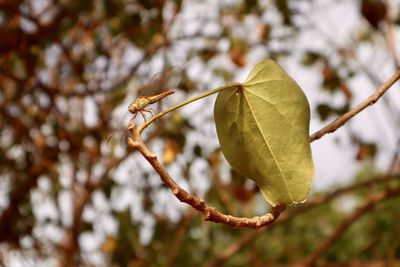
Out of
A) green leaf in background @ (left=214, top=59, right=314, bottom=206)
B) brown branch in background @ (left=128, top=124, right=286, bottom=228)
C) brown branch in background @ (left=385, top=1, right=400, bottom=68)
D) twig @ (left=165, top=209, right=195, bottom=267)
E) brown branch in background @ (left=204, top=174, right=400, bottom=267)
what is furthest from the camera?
twig @ (left=165, top=209, right=195, bottom=267)

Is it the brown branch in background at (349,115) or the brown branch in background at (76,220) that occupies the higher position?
the brown branch in background at (76,220)

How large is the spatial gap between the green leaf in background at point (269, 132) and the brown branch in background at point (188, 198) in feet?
0.13

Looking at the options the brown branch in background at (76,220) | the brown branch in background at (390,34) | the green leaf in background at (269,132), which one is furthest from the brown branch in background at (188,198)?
the brown branch in background at (76,220)

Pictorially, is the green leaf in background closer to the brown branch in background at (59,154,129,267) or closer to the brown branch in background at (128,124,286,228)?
the brown branch in background at (128,124,286,228)

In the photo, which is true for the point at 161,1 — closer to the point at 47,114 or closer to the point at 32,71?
the point at 32,71

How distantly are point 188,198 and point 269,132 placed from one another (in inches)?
5.6

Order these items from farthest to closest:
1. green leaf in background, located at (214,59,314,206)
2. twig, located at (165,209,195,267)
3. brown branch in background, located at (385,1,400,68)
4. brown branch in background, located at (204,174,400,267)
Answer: twig, located at (165,209,195,267)
brown branch in background, located at (204,174,400,267)
brown branch in background, located at (385,1,400,68)
green leaf in background, located at (214,59,314,206)

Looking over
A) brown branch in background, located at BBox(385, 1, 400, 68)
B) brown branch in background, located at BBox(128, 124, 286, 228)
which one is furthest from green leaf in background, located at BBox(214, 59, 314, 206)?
brown branch in background, located at BBox(385, 1, 400, 68)

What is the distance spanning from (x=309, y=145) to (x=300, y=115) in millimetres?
31

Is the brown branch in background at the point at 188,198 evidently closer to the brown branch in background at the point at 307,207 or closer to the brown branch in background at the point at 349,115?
the brown branch in background at the point at 349,115

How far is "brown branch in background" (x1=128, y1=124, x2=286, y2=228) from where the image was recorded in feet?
1.87

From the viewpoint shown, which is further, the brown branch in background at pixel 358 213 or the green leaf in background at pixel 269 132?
the brown branch in background at pixel 358 213

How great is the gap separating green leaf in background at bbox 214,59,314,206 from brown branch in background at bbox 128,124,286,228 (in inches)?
1.6

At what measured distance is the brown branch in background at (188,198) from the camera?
0.57 meters
